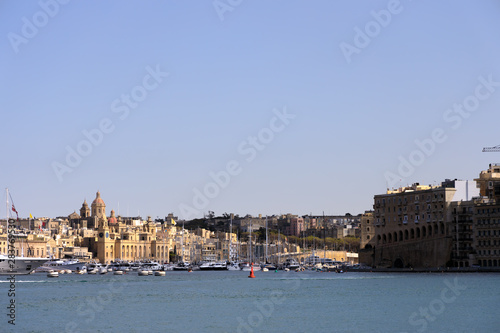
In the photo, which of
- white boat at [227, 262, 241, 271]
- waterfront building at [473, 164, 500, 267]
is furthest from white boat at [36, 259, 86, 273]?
waterfront building at [473, 164, 500, 267]

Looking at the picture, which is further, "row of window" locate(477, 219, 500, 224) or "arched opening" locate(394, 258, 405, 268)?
"arched opening" locate(394, 258, 405, 268)

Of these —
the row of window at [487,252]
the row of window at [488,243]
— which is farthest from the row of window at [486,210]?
the row of window at [487,252]

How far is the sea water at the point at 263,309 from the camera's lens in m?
42.4

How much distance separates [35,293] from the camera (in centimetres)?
6925

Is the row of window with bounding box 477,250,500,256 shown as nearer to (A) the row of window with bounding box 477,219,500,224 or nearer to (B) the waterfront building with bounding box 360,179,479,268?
(A) the row of window with bounding box 477,219,500,224

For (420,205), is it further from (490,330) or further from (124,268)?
(490,330)

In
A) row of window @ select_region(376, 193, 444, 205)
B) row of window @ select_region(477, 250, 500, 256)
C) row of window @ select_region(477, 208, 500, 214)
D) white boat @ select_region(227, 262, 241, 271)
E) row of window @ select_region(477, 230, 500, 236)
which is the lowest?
white boat @ select_region(227, 262, 241, 271)

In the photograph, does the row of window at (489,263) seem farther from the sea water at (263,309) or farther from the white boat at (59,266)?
the white boat at (59,266)

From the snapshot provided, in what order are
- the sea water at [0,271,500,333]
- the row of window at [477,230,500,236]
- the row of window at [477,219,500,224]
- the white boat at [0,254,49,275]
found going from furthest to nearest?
the white boat at [0,254,49,275], the row of window at [477,230,500,236], the row of window at [477,219,500,224], the sea water at [0,271,500,333]

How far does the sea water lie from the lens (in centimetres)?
4238

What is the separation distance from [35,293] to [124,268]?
78.0 metres

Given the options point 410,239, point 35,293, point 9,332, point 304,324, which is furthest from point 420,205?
point 9,332

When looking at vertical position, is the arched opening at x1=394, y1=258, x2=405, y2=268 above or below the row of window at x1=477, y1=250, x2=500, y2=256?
below

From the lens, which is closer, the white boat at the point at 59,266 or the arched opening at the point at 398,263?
the arched opening at the point at 398,263
